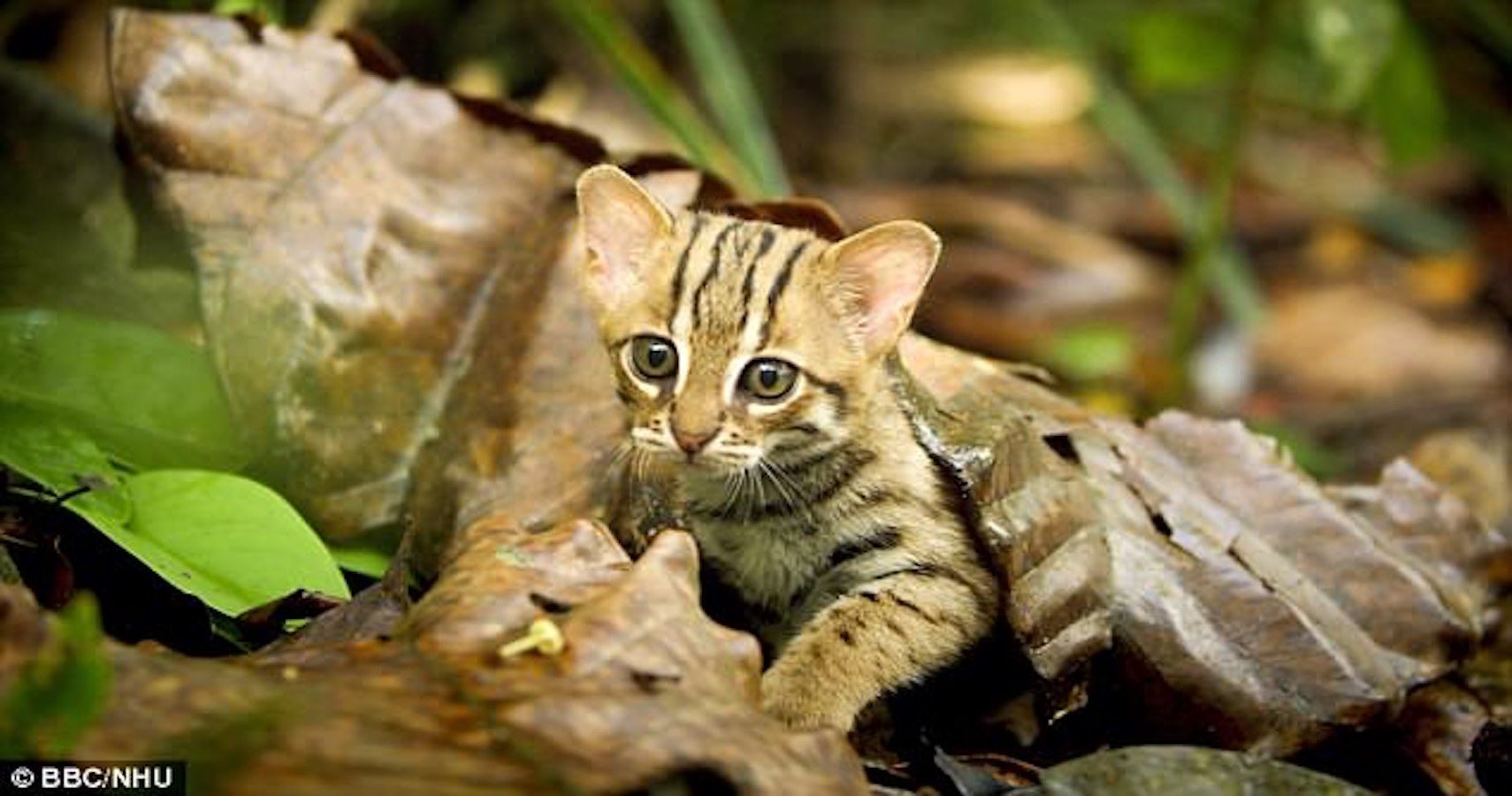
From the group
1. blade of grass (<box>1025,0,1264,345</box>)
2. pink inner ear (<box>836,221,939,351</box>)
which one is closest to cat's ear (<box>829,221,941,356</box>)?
pink inner ear (<box>836,221,939,351</box>)

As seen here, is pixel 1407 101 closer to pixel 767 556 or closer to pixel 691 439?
pixel 767 556

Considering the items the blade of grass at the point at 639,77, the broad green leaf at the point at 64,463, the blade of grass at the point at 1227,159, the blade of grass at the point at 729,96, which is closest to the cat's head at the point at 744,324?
the broad green leaf at the point at 64,463

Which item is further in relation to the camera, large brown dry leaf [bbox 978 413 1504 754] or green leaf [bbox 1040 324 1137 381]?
green leaf [bbox 1040 324 1137 381]

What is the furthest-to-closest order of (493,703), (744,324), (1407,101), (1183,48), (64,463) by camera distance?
(1183,48) → (1407,101) → (744,324) → (64,463) → (493,703)

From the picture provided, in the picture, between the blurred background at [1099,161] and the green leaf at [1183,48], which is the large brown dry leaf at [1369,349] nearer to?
the blurred background at [1099,161]

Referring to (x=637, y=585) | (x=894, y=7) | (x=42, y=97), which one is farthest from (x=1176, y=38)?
(x=894, y=7)

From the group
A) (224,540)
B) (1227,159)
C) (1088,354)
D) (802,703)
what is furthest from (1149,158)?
(224,540)

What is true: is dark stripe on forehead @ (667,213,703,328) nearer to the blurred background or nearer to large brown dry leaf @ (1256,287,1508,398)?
the blurred background
